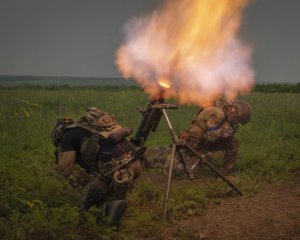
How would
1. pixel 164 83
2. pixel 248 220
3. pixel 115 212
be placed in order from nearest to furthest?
pixel 115 212 → pixel 248 220 → pixel 164 83

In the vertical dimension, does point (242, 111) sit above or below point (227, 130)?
above

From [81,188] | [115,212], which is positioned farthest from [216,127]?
[115,212]

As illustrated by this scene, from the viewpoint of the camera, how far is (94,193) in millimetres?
6273

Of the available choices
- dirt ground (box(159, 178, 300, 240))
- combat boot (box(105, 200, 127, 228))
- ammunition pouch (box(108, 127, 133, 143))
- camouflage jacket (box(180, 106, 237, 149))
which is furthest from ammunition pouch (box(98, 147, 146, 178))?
camouflage jacket (box(180, 106, 237, 149))

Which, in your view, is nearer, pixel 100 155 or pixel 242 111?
pixel 100 155

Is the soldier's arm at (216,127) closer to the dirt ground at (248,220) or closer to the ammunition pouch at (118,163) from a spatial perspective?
the dirt ground at (248,220)

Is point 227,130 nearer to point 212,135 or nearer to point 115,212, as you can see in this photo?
point 212,135

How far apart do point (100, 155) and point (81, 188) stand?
1.31 meters

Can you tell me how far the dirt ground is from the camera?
6.14 meters

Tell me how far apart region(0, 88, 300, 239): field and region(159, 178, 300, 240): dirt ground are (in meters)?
0.13

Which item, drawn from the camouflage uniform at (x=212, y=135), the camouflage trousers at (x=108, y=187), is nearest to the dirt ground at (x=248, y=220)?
the camouflage trousers at (x=108, y=187)

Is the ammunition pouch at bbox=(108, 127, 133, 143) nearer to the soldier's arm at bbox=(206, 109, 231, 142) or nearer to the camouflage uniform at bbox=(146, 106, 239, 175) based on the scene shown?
the camouflage uniform at bbox=(146, 106, 239, 175)

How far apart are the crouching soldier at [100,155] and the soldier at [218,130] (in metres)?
2.82

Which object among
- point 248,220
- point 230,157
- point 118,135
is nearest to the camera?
point 118,135
